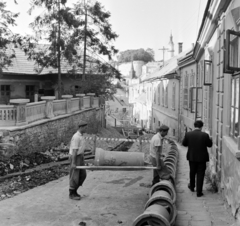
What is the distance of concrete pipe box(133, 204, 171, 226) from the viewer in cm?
513

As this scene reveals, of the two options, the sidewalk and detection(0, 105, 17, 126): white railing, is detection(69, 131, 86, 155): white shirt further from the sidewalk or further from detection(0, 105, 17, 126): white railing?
detection(0, 105, 17, 126): white railing

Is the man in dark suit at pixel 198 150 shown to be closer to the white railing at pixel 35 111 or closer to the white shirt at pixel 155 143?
the white shirt at pixel 155 143

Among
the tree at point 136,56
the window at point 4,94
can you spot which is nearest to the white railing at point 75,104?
the window at point 4,94

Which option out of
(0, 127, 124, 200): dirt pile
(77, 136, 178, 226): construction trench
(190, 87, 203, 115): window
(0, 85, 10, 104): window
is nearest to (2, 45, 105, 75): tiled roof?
(0, 85, 10, 104): window

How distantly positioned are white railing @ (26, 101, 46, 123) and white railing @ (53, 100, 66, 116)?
1.39 m

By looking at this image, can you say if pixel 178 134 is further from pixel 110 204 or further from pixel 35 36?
pixel 110 204

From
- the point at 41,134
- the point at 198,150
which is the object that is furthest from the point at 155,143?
the point at 41,134

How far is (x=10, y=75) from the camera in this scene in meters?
22.5

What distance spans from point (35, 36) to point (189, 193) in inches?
591

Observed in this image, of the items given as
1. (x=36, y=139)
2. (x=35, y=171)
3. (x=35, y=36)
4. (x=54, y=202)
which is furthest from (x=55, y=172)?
(x=35, y=36)

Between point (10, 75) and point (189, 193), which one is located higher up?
point (10, 75)

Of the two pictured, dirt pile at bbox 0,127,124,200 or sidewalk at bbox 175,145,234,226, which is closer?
sidewalk at bbox 175,145,234,226

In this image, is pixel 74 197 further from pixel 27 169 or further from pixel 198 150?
pixel 27 169

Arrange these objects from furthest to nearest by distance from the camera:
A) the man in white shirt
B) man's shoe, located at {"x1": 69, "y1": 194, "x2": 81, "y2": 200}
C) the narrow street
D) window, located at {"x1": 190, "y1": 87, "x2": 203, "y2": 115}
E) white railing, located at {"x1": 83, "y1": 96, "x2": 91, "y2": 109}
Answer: white railing, located at {"x1": 83, "y1": 96, "x2": 91, "y2": 109}, window, located at {"x1": 190, "y1": 87, "x2": 203, "y2": 115}, man's shoe, located at {"x1": 69, "y1": 194, "x2": 81, "y2": 200}, the man in white shirt, the narrow street
